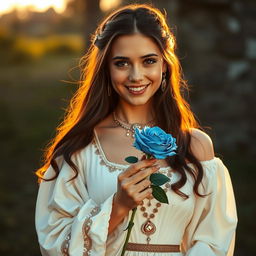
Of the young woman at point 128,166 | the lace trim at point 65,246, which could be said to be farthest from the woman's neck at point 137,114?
the lace trim at point 65,246

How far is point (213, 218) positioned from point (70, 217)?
2.38 feet

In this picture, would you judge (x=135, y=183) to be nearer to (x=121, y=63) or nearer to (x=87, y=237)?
(x=87, y=237)

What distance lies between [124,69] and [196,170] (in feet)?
2.09

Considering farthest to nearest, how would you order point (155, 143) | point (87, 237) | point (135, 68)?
point (135, 68) → point (87, 237) → point (155, 143)

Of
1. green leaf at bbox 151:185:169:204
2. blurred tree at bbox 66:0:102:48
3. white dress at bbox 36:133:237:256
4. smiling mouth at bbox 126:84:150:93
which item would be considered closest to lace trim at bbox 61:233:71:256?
white dress at bbox 36:133:237:256

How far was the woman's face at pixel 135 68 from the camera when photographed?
3.28m

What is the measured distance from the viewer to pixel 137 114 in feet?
11.7

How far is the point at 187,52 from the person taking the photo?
8.30 m

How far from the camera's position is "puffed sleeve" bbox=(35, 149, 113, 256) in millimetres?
3123

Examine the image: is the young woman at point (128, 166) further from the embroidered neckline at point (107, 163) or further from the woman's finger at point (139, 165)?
the woman's finger at point (139, 165)

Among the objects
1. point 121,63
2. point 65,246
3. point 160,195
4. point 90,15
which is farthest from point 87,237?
point 90,15

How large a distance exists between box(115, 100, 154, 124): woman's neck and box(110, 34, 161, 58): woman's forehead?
333 millimetres

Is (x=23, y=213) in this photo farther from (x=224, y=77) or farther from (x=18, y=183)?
(x=224, y=77)

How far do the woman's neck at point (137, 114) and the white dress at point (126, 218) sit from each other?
0.24 metres
